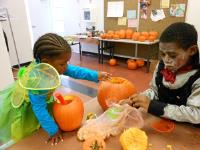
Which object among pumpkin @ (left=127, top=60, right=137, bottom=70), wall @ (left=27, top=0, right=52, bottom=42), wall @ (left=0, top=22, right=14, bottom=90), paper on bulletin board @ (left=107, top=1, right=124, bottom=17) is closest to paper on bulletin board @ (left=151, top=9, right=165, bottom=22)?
paper on bulletin board @ (left=107, top=1, right=124, bottom=17)

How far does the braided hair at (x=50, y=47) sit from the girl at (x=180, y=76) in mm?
428

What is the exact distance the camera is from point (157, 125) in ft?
2.68

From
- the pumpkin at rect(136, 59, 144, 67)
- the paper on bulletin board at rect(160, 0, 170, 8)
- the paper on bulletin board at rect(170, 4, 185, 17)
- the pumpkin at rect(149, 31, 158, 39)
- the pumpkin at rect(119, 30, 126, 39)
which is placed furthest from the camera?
the pumpkin at rect(119, 30, 126, 39)

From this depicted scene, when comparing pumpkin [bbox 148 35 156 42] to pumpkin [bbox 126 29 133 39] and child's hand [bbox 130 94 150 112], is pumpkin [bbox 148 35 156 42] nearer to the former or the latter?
pumpkin [bbox 126 29 133 39]

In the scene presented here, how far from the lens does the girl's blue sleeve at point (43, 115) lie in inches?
29.4

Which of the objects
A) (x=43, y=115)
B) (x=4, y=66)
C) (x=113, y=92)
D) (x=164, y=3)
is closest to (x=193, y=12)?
(x=164, y=3)

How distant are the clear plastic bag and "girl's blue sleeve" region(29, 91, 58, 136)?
11 cm

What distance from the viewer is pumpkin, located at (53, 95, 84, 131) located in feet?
2.55

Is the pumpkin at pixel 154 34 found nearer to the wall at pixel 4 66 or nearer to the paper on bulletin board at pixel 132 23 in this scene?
the paper on bulletin board at pixel 132 23

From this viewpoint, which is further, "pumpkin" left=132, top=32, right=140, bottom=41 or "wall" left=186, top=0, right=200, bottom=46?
"pumpkin" left=132, top=32, right=140, bottom=41

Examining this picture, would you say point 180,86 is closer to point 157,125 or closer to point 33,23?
point 157,125

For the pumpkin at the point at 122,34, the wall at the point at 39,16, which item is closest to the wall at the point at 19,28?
the wall at the point at 39,16

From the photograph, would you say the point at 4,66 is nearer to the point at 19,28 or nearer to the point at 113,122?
the point at 113,122

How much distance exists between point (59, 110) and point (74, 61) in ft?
13.2
